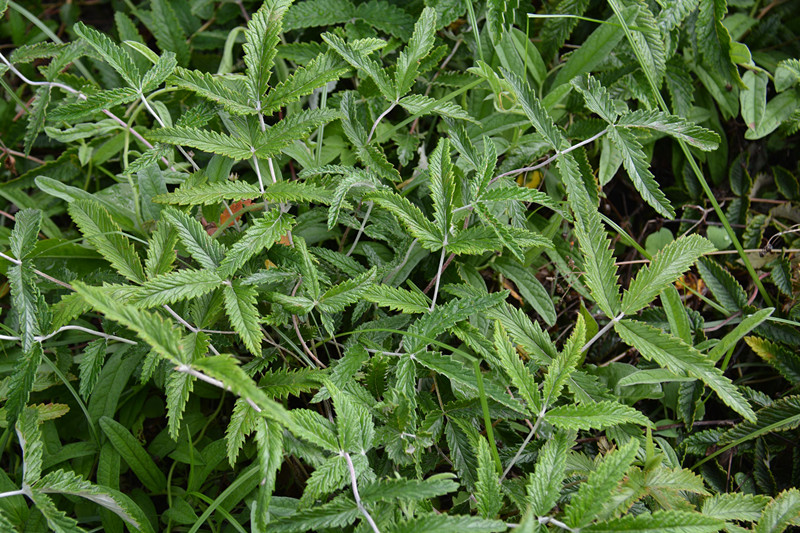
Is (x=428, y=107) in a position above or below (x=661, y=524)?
above

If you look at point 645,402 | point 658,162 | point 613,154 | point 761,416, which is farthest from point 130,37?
point 761,416

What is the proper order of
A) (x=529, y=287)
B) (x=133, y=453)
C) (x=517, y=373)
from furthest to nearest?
(x=529, y=287) < (x=133, y=453) < (x=517, y=373)

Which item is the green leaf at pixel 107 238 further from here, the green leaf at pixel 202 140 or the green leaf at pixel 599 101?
the green leaf at pixel 599 101

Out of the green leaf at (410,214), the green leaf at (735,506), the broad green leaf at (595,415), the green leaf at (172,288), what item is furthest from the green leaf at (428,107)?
the green leaf at (735,506)

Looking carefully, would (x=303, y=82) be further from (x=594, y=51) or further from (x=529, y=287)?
(x=594, y=51)

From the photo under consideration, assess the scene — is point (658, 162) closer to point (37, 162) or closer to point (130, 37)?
point (130, 37)

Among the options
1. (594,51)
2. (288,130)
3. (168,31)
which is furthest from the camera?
(168,31)

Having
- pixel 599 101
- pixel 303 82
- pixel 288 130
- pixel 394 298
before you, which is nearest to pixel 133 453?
pixel 394 298
